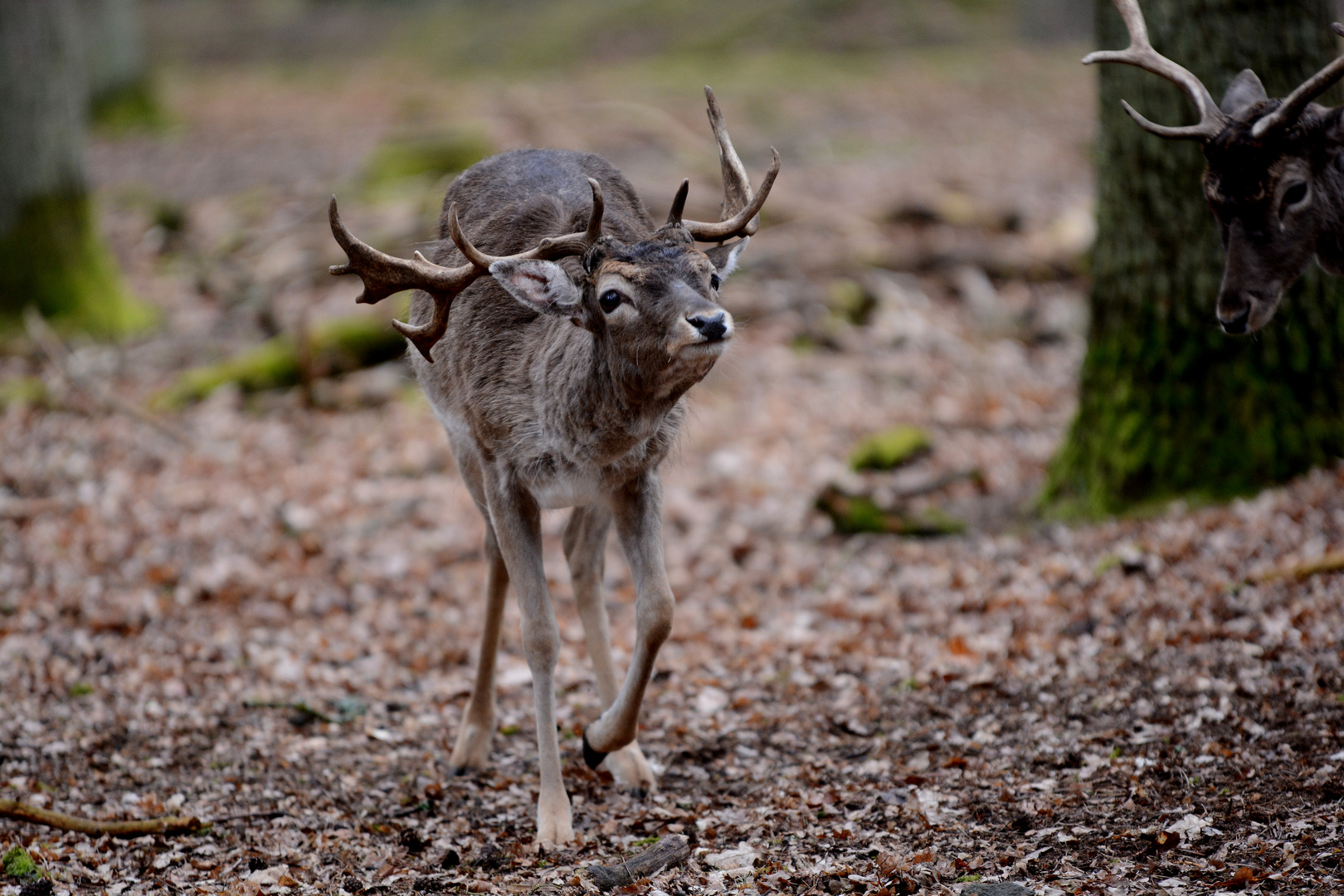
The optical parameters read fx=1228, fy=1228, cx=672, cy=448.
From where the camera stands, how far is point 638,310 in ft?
16.2

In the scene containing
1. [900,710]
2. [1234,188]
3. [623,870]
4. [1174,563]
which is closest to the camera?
[623,870]

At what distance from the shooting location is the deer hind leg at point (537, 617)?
5.32 metres

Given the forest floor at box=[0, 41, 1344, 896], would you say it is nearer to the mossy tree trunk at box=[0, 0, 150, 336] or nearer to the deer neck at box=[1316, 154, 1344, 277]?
the mossy tree trunk at box=[0, 0, 150, 336]

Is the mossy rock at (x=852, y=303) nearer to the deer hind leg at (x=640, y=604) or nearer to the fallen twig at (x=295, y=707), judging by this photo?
the deer hind leg at (x=640, y=604)

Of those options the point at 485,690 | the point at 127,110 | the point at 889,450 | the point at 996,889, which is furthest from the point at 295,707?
the point at 127,110

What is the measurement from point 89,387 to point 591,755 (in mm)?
7634

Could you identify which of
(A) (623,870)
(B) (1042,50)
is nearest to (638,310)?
(A) (623,870)

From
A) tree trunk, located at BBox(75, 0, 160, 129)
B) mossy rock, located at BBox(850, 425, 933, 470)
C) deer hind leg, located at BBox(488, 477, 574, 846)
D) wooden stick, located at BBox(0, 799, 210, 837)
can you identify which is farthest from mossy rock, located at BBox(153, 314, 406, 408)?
tree trunk, located at BBox(75, 0, 160, 129)

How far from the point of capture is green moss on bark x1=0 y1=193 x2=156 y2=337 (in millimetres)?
12391

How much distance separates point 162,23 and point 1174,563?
42805 mm

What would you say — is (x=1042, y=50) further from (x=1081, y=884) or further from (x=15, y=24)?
(x=1081, y=884)

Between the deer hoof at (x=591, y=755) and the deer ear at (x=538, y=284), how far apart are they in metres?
1.96

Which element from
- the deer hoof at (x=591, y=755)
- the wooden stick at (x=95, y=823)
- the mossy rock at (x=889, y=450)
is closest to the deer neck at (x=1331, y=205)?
the deer hoof at (x=591, y=755)

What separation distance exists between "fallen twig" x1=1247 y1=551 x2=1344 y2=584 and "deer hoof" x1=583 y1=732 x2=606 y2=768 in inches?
144
